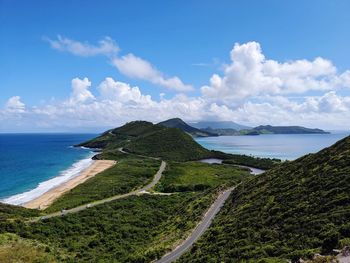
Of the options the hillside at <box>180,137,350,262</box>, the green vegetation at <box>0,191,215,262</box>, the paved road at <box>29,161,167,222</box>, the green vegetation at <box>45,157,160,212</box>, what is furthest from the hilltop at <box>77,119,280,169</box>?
the hillside at <box>180,137,350,262</box>

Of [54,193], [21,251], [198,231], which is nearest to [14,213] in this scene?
[21,251]

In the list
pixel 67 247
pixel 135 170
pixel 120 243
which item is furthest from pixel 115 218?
pixel 135 170

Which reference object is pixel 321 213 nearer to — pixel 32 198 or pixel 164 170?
pixel 32 198

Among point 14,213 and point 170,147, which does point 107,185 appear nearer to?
point 14,213

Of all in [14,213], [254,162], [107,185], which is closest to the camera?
[14,213]

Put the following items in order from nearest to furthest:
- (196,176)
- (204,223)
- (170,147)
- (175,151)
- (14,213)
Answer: (204,223) → (14,213) → (196,176) → (175,151) → (170,147)

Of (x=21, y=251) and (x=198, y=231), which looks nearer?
(x=21, y=251)

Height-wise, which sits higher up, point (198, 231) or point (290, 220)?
point (290, 220)
